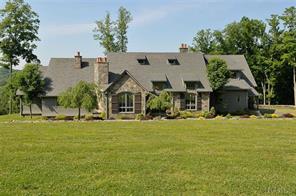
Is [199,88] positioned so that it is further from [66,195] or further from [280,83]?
[66,195]

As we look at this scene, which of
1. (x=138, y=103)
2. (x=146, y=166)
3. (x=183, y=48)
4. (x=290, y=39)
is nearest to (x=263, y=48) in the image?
(x=290, y=39)

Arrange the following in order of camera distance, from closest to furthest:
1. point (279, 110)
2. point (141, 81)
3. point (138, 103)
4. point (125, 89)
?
point (125, 89)
point (138, 103)
point (141, 81)
point (279, 110)

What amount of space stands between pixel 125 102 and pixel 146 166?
27.4 meters

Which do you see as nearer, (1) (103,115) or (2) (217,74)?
(1) (103,115)

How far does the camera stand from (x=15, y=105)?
174 feet

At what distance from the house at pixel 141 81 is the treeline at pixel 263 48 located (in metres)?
13.5

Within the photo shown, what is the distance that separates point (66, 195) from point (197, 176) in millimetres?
3442

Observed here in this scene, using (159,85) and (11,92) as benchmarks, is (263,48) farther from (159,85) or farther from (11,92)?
(11,92)

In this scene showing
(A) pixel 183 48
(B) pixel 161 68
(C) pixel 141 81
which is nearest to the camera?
(C) pixel 141 81

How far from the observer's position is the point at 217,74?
42.0 metres

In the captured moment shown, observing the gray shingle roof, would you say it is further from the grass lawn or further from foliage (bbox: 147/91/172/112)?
the grass lawn

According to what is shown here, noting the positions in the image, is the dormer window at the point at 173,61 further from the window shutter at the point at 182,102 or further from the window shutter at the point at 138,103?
the window shutter at the point at 138,103

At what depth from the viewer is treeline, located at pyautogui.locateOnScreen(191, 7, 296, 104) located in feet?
194

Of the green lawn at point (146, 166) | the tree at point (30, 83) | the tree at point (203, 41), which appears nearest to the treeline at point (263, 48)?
the tree at point (203, 41)
